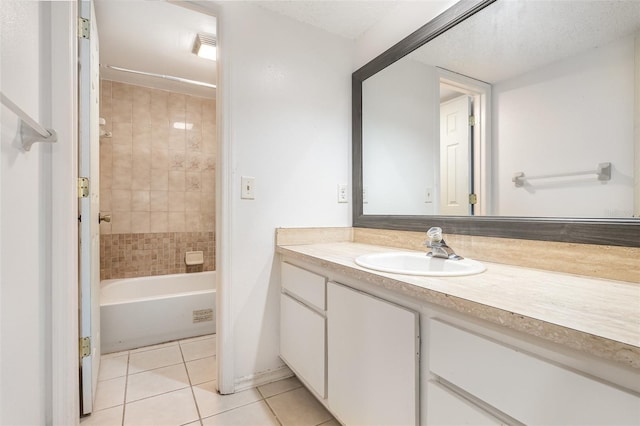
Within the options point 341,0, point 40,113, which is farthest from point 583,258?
point 40,113

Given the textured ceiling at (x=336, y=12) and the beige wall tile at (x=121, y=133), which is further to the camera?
the beige wall tile at (x=121, y=133)

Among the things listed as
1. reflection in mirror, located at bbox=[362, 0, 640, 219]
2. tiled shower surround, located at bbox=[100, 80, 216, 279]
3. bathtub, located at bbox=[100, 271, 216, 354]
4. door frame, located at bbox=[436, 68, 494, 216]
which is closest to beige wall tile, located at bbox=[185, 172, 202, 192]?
tiled shower surround, located at bbox=[100, 80, 216, 279]

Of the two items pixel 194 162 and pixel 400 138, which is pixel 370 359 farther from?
pixel 194 162

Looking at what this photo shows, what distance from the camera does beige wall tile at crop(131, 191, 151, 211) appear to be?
9.00 feet

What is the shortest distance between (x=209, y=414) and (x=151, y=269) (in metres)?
1.81

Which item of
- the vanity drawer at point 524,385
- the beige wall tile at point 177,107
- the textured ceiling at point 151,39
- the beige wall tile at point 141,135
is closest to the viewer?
the vanity drawer at point 524,385

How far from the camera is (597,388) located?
50 centimetres

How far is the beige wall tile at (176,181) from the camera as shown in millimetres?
2895

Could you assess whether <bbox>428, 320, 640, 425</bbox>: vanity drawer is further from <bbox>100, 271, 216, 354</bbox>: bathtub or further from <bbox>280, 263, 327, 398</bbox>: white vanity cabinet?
<bbox>100, 271, 216, 354</bbox>: bathtub

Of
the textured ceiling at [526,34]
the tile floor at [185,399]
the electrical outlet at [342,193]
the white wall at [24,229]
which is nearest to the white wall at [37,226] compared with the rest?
the white wall at [24,229]

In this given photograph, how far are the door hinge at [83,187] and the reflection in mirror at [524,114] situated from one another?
5.06 ft

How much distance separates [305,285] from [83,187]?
109 centimetres

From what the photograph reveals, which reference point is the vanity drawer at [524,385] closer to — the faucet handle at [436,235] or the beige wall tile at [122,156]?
the faucet handle at [436,235]

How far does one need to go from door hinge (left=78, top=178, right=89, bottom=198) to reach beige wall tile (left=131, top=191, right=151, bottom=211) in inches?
61.0
